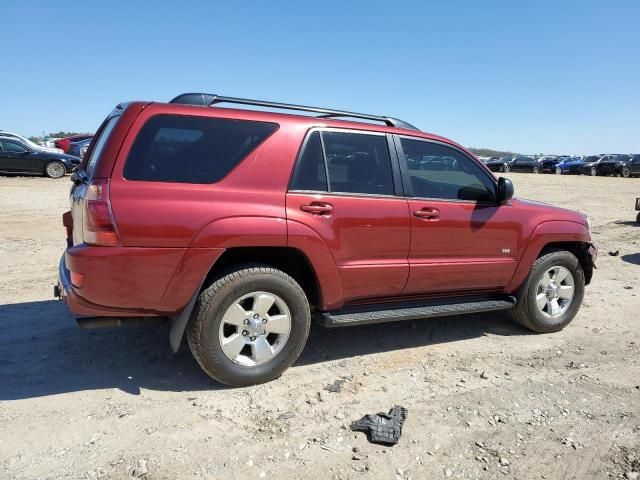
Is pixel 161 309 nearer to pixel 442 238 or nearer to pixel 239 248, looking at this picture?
pixel 239 248

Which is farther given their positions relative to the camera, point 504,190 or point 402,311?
point 504,190

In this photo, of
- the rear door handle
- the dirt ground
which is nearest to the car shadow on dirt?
the dirt ground

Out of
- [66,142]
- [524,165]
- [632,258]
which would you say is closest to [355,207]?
[632,258]

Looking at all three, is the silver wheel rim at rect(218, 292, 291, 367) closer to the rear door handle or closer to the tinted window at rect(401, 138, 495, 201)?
the rear door handle

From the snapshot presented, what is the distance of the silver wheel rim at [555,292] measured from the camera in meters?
4.81

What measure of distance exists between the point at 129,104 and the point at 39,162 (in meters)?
16.6

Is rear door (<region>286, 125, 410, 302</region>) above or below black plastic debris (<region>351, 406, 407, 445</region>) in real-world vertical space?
above

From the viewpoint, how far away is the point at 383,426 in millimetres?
3068

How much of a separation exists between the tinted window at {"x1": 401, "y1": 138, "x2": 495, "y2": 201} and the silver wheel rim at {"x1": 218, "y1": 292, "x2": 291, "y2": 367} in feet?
4.91

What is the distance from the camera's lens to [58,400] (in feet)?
10.9

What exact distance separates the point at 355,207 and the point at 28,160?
17264mm

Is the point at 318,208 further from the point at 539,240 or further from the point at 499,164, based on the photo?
the point at 499,164

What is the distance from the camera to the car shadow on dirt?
3564 millimetres

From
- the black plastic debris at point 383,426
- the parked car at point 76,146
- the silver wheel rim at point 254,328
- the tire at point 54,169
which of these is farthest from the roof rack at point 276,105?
the parked car at point 76,146
